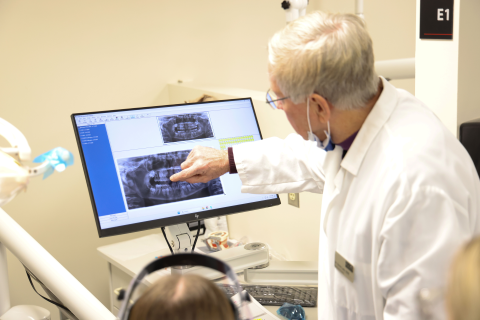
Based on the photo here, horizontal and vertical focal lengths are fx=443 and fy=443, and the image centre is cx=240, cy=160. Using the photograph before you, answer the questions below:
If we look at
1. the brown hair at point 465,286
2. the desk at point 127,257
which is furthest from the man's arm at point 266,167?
the brown hair at point 465,286

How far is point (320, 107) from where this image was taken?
1.02 meters

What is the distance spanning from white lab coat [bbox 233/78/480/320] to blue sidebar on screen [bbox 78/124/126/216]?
0.70 metres

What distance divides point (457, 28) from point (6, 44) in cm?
214

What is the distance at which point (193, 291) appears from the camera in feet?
1.39

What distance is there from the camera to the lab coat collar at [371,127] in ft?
3.28

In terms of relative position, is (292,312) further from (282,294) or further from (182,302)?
(182,302)

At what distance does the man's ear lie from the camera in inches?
38.8

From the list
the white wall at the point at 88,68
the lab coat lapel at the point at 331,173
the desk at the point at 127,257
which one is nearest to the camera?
the lab coat lapel at the point at 331,173

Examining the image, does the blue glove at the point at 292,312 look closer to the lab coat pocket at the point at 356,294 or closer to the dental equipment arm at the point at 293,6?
the lab coat pocket at the point at 356,294

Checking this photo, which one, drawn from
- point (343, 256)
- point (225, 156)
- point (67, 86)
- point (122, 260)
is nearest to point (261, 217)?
point (122, 260)

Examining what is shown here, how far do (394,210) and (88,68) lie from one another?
7.07 ft

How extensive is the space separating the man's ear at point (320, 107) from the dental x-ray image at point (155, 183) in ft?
2.06

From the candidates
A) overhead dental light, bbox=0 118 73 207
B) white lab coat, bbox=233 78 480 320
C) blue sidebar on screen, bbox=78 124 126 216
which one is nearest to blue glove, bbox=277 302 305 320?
white lab coat, bbox=233 78 480 320

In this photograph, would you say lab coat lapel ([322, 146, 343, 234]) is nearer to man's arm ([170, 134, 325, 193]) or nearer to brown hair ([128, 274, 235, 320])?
man's arm ([170, 134, 325, 193])
